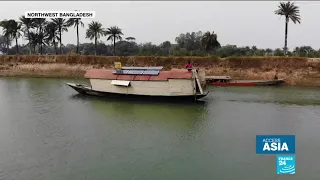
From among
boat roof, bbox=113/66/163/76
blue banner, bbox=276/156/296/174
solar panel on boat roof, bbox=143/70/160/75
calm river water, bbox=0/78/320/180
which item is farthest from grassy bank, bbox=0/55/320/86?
→ blue banner, bbox=276/156/296/174

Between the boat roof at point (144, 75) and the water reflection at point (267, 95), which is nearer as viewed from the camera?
the boat roof at point (144, 75)

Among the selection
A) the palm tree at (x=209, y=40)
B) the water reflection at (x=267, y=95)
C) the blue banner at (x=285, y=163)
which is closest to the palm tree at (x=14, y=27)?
the palm tree at (x=209, y=40)

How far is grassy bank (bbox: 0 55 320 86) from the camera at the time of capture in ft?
115

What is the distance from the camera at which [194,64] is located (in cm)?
4000

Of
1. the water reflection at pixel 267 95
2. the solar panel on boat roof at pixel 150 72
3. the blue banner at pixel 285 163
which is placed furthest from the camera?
the water reflection at pixel 267 95

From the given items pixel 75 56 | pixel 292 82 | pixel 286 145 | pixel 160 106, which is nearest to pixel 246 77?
pixel 292 82

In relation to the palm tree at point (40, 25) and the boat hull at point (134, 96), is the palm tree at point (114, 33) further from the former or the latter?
the boat hull at point (134, 96)

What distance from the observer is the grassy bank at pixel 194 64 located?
35125 millimetres

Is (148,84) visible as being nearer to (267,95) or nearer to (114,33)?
(267,95)

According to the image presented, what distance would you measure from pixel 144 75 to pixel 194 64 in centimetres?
1898

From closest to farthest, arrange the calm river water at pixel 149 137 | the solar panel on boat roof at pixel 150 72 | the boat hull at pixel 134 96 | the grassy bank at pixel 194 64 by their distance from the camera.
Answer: the calm river water at pixel 149 137 → the boat hull at pixel 134 96 → the solar panel on boat roof at pixel 150 72 → the grassy bank at pixel 194 64

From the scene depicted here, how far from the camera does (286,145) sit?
8.44m

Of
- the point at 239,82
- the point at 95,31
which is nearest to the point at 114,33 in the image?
the point at 95,31

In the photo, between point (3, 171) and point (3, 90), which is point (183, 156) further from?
point (3, 90)
